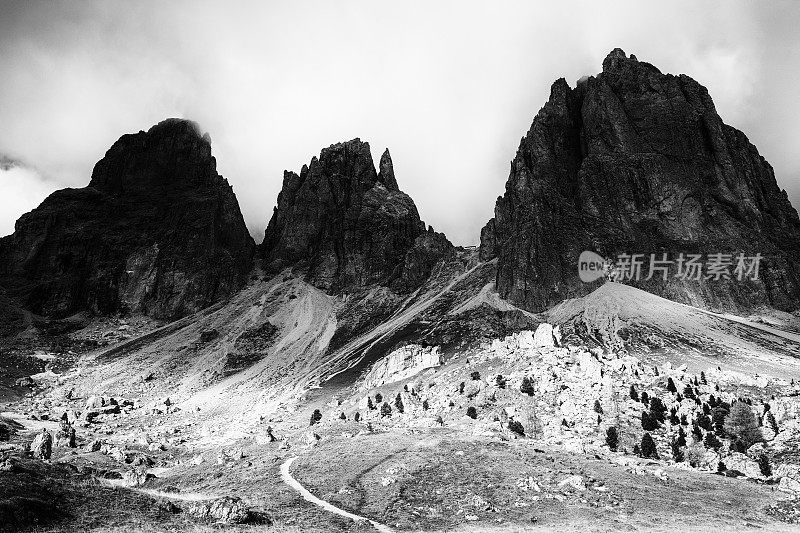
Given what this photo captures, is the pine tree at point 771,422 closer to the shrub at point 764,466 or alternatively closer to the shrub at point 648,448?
the shrub at point 764,466

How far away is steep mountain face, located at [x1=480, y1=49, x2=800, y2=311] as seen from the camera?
486ft

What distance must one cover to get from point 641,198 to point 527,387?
114 m

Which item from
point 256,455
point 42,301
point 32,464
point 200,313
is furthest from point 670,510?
point 42,301

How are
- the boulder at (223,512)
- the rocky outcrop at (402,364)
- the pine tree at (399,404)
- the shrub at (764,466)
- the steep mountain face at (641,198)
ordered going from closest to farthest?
the boulder at (223,512), the shrub at (764,466), the pine tree at (399,404), the rocky outcrop at (402,364), the steep mountain face at (641,198)

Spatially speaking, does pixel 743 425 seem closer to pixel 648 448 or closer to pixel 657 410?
pixel 657 410

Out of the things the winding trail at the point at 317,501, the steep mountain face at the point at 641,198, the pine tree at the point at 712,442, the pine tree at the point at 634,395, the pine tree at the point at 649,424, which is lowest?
the winding trail at the point at 317,501

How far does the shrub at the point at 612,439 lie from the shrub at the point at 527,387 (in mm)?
16834

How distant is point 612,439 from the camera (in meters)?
60.0

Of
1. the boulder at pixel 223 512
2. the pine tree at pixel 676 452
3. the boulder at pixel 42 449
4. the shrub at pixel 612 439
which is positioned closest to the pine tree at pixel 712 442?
the pine tree at pixel 676 452

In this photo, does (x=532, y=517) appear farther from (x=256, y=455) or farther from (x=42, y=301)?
(x=42, y=301)

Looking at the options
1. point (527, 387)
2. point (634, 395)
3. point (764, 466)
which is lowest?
point (764, 466)

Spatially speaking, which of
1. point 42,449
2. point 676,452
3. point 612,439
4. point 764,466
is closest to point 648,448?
point 676,452

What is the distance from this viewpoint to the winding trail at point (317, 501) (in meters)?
35.6

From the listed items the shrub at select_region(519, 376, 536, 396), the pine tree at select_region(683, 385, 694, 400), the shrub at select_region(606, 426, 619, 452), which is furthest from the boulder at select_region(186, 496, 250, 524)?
the pine tree at select_region(683, 385, 694, 400)
